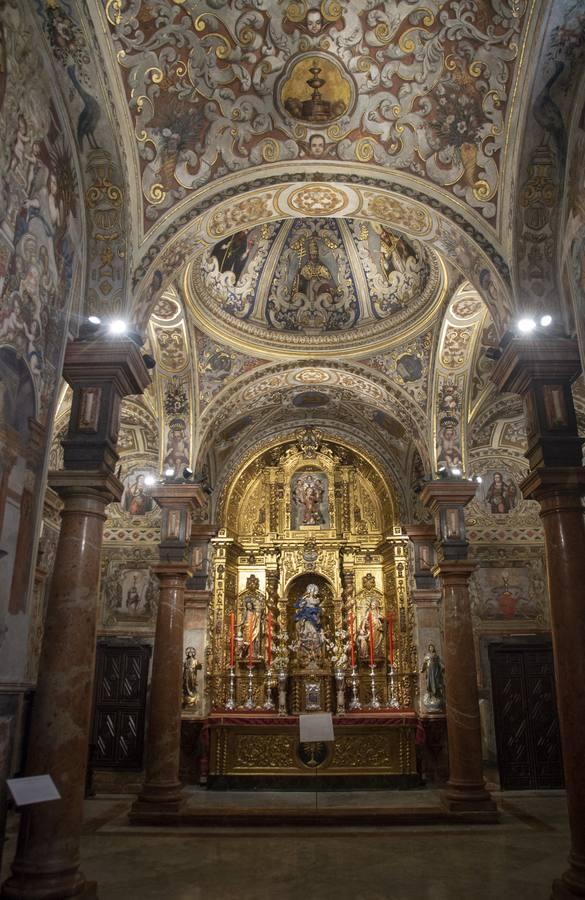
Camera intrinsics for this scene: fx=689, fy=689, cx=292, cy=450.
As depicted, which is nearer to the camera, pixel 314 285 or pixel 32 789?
pixel 32 789

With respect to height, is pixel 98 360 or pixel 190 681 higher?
pixel 98 360

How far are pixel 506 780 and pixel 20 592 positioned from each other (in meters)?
12.2

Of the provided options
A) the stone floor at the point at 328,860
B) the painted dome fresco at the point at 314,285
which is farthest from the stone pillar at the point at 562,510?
the painted dome fresco at the point at 314,285

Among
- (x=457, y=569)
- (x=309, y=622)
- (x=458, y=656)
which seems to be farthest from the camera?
(x=309, y=622)

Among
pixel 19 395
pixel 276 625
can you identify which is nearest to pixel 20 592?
pixel 19 395

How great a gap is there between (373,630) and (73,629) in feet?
34.4

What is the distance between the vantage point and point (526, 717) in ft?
49.3

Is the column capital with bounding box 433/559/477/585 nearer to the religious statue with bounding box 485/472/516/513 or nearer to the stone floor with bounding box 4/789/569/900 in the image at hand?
the stone floor with bounding box 4/789/569/900

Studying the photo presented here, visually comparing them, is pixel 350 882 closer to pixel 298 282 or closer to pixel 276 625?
pixel 276 625

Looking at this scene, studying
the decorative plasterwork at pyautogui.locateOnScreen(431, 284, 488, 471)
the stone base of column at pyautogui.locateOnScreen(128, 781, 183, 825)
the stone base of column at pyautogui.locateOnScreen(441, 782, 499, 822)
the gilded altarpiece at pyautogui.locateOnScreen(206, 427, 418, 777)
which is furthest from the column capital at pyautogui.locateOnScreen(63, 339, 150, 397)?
the gilded altarpiece at pyautogui.locateOnScreen(206, 427, 418, 777)

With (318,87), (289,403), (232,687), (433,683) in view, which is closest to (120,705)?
(232,687)

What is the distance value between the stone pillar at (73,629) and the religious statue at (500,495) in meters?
11.4

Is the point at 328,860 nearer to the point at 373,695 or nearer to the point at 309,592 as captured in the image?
the point at 373,695

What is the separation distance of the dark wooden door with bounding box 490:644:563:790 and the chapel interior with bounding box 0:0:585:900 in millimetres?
61
